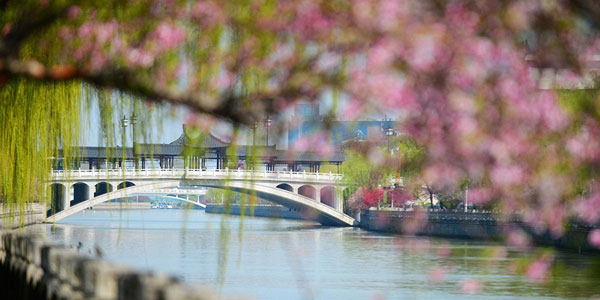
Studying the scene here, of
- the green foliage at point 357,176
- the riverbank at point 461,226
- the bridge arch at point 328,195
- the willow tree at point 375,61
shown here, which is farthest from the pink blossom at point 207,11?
the bridge arch at point 328,195

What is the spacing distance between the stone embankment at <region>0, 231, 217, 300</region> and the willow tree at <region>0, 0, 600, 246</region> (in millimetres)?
922

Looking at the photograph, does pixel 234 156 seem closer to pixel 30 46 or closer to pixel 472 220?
pixel 30 46

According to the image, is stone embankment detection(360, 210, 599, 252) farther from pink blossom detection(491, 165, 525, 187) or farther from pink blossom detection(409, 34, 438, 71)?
pink blossom detection(409, 34, 438, 71)

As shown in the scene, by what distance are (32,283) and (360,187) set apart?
60.7 m

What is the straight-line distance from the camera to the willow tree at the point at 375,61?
418 cm

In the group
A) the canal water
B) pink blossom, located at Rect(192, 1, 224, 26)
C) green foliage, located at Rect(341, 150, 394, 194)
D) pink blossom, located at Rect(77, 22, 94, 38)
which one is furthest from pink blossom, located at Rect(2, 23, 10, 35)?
green foliage, located at Rect(341, 150, 394, 194)

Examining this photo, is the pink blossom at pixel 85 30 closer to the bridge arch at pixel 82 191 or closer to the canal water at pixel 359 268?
the canal water at pixel 359 268

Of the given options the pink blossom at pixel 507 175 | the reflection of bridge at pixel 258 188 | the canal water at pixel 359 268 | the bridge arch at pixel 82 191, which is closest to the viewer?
the pink blossom at pixel 507 175

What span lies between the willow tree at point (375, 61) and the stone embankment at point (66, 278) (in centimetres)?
92

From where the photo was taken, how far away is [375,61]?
423cm

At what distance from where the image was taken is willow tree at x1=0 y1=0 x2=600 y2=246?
4184 mm

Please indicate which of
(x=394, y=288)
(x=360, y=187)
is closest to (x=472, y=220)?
(x=360, y=187)

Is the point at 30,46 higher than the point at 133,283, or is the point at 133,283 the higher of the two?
the point at 30,46

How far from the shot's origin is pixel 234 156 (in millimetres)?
4941
